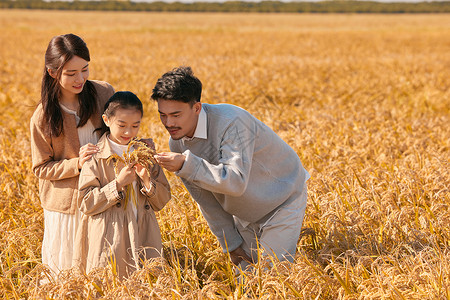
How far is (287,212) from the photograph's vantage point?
3.45m

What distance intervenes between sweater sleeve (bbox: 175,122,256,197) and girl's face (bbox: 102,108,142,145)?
361mm

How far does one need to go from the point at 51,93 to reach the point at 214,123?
1084 mm

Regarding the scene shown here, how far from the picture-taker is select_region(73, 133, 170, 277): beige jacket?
9.75 feet

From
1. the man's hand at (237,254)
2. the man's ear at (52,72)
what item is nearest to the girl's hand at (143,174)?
the man's ear at (52,72)

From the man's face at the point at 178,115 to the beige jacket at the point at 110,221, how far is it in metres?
0.27

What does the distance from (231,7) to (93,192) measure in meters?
95.0

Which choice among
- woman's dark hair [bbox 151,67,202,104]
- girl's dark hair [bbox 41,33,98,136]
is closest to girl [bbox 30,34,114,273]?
girl's dark hair [bbox 41,33,98,136]

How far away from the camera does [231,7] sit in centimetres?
9388

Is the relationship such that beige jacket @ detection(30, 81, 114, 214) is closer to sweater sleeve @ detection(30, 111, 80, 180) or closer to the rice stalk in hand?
sweater sleeve @ detection(30, 111, 80, 180)

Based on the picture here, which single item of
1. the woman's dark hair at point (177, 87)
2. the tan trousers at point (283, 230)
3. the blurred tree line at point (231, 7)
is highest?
the woman's dark hair at point (177, 87)

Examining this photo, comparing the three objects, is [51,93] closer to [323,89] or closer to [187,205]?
[187,205]

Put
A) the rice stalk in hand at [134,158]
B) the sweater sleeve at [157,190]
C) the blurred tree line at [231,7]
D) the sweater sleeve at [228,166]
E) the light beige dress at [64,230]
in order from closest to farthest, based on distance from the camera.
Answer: the rice stalk in hand at [134,158], the sweater sleeve at [228,166], the sweater sleeve at [157,190], the light beige dress at [64,230], the blurred tree line at [231,7]

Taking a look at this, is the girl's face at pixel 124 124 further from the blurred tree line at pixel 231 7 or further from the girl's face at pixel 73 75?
the blurred tree line at pixel 231 7

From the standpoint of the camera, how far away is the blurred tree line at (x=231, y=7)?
88688 millimetres
